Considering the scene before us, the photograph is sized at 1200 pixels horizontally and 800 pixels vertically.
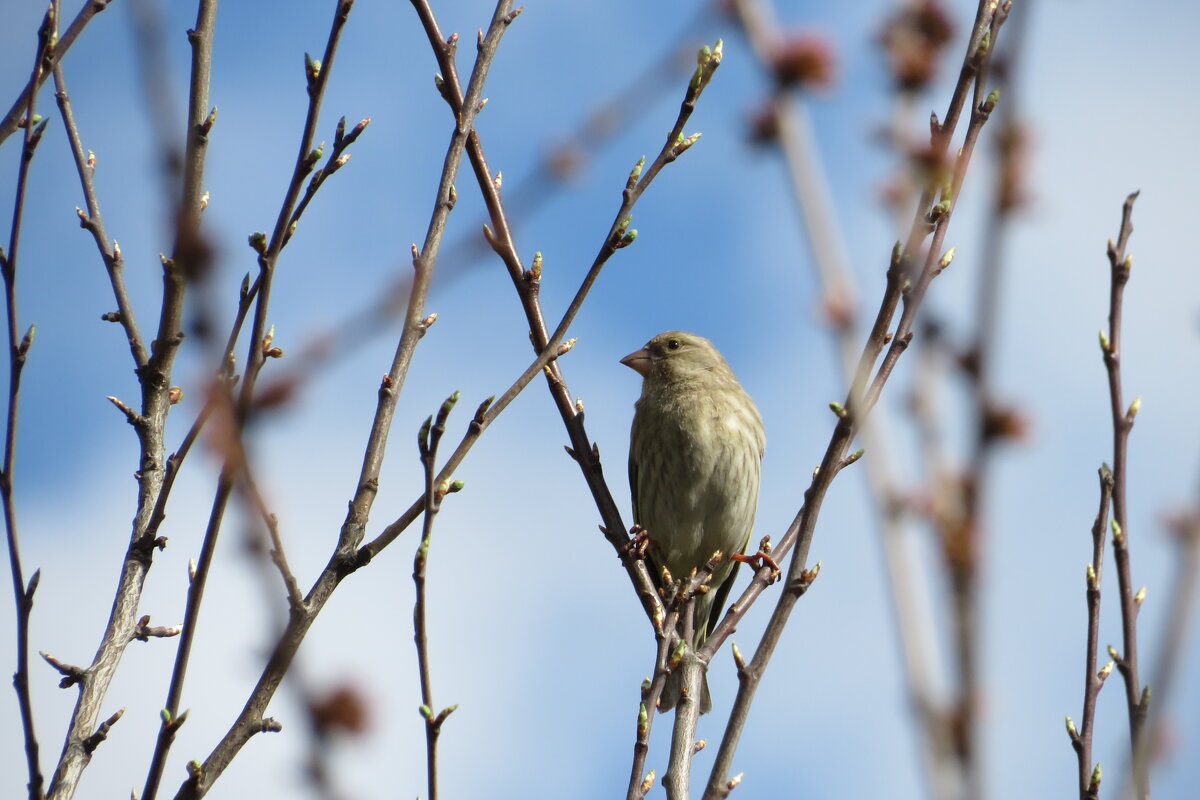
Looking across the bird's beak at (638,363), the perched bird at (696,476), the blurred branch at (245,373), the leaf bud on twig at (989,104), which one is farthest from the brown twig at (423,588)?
the bird's beak at (638,363)

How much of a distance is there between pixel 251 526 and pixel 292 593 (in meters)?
1.46

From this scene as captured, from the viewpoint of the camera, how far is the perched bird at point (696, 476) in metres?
8.11

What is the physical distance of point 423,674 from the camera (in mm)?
2697

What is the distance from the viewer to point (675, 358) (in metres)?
9.15

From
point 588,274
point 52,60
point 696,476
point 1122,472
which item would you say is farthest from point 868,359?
point 696,476

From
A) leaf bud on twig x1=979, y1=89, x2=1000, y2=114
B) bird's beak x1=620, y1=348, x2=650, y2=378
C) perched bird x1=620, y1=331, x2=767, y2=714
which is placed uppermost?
bird's beak x1=620, y1=348, x2=650, y2=378

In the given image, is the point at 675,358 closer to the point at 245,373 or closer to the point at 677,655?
the point at 677,655

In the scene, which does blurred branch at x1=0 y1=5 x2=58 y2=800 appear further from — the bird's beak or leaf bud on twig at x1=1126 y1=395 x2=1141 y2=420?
Result: the bird's beak

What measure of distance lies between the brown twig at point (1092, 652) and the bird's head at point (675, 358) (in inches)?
210

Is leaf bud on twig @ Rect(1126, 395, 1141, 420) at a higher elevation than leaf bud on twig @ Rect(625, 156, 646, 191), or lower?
lower

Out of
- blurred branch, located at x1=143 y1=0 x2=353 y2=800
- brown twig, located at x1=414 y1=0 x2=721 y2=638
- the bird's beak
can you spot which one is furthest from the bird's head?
blurred branch, located at x1=143 y1=0 x2=353 y2=800

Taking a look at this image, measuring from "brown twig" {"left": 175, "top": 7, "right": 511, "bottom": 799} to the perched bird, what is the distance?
4258 millimetres

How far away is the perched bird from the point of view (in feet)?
26.6

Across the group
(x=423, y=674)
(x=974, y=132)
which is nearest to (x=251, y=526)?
(x=423, y=674)
